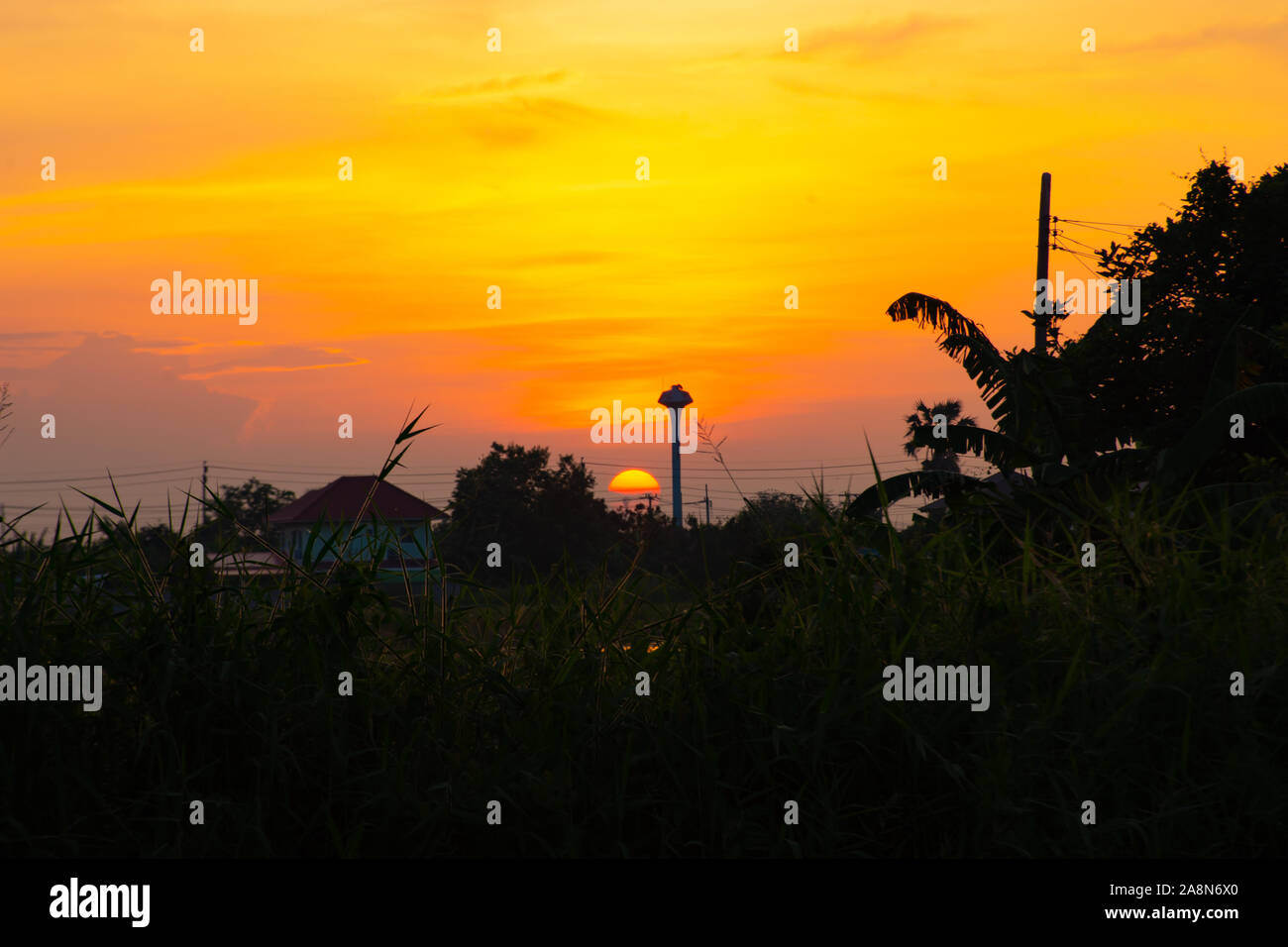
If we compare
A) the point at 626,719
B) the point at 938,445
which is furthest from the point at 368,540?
the point at 938,445

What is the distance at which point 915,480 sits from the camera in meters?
15.8

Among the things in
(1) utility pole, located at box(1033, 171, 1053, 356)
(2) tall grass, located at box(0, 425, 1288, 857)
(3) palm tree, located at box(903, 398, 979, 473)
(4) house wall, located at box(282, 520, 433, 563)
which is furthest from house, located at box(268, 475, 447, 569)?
(1) utility pole, located at box(1033, 171, 1053, 356)

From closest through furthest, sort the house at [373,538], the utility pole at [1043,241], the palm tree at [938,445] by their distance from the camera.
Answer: the house at [373,538], the palm tree at [938,445], the utility pole at [1043,241]

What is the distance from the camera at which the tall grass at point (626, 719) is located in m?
4.64

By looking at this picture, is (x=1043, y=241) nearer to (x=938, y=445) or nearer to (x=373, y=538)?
(x=938, y=445)

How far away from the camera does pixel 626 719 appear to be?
4953mm

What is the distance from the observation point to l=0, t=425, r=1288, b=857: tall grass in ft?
15.2

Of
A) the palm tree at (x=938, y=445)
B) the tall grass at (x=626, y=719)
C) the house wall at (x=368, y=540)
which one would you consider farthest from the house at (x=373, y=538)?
the palm tree at (x=938, y=445)

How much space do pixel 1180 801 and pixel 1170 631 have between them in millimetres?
822

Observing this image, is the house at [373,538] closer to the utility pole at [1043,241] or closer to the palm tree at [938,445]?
the palm tree at [938,445]

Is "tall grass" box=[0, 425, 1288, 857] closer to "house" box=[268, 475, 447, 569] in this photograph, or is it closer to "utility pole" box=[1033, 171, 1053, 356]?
"house" box=[268, 475, 447, 569]

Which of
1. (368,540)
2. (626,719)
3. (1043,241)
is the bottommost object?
(626,719)
